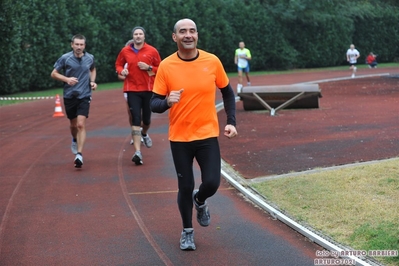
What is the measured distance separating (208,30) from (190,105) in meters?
38.0

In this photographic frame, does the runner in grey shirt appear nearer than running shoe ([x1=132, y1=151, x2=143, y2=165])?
Yes

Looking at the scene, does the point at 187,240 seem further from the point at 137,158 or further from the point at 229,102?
the point at 137,158

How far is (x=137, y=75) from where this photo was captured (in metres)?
12.5

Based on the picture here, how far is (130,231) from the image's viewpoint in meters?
8.23

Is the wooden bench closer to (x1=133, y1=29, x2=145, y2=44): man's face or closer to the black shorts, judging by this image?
(x1=133, y1=29, x2=145, y2=44): man's face

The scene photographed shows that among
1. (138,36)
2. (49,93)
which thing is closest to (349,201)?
(138,36)

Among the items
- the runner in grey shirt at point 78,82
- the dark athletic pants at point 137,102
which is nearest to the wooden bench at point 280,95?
the dark athletic pants at point 137,102

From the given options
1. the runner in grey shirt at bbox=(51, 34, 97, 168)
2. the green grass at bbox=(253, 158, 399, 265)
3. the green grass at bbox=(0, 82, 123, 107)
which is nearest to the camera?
the green grass at bbox=(253, 158, 399, 265)

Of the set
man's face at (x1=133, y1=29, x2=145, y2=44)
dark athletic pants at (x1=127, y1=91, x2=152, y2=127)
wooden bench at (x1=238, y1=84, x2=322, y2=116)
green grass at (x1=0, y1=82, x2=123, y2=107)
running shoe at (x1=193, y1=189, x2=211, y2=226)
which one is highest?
man's face at (x1=133, y1=29, x2=145, y2=44)

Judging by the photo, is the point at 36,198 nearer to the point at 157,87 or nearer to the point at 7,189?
the point at 7,189

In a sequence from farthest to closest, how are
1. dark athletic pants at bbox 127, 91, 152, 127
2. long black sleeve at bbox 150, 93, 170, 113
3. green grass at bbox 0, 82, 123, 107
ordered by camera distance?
green grass at bbox 0, 82, 123, 107 → dark athletic pants at bbox 127, 91, 152, 127 → long black sleeve at bbox 150, 93, 170, 113

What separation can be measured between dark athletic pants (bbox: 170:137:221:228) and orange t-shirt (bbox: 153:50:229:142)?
0.08 m

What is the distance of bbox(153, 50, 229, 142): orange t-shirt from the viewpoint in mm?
7199

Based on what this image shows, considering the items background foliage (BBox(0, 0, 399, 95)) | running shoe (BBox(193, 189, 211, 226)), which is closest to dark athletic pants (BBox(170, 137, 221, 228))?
running shoe (BBox(193, 189, 211, 226))
